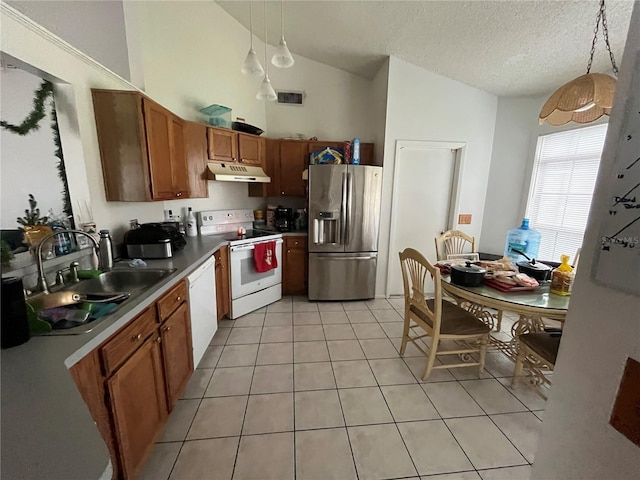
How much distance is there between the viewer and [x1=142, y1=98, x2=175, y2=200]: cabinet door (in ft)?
6.45

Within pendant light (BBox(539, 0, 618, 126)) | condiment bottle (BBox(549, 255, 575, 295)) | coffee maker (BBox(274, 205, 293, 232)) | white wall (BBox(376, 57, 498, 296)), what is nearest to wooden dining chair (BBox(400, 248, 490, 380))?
condiment bottle (BBox(549, 255, 575, 295))

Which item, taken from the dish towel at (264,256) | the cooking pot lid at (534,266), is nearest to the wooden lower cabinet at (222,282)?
the dish towel at (264,256)

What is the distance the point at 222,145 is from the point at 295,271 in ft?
5.80

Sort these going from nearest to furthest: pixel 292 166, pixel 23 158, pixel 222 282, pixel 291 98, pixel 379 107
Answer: pixel 23 158, pixel 222 282, pixel 379 107, pixel 292 166, pixel 291 98

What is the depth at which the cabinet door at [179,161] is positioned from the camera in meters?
2.37

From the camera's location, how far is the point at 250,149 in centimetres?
332

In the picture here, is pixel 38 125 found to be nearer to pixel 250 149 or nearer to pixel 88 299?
pixel 88 299

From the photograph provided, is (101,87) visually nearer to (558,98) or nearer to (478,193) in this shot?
(558,98)

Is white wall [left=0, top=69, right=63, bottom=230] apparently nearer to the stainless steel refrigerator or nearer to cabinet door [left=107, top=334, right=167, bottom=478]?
cabinet door [left=107, top=334, right=167, bottom=478]

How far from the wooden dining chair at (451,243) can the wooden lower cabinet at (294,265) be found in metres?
1.59

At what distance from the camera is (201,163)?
2.83 m

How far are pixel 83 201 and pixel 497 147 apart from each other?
14.2ft

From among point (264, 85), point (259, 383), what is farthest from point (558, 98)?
point (259, 383)

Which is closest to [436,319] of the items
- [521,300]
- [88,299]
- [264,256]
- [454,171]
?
[521,300]
